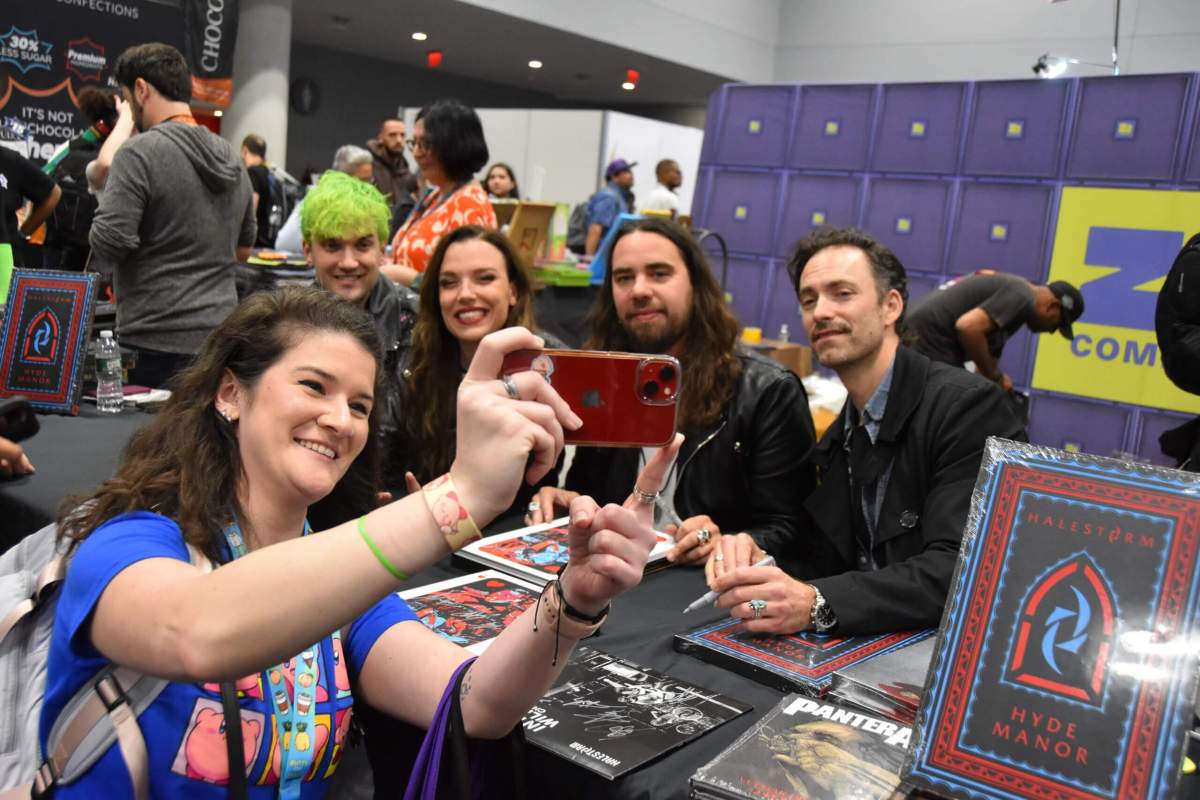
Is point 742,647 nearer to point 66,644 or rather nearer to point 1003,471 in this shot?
point 1003,471

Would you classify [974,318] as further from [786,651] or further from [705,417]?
[786,651]

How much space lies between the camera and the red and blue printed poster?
114 inches

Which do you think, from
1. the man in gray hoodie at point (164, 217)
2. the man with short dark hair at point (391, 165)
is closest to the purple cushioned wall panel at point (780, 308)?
the man with short dark hair at point (391, 165)

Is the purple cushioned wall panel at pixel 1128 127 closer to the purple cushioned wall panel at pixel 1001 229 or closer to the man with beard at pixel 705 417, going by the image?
the purple cushioned wall panel at pixel 1001 229

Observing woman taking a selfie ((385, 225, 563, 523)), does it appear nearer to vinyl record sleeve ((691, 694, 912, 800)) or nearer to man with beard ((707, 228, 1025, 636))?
man with beard ((707, 228, 1025, 636))

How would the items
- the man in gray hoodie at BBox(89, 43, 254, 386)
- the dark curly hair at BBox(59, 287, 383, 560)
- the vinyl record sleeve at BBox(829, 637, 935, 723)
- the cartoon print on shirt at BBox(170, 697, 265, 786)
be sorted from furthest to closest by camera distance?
the man in gray hoodie at BBox(89, 43, 254, 386), the vinyl record sleeve at BBox(829, 637, 935, 723), the dark curly hair at BBox(59, 287, 383, 560), the cartoon print on shirt at BBox(170, 697, 265, 786)

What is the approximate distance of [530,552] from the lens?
1938mm

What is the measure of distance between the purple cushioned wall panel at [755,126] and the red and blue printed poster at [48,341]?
5.36m

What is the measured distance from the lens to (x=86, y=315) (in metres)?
2.93

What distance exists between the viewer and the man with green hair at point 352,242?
120 inches

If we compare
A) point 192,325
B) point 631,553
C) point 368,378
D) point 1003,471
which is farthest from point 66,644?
point 192,325

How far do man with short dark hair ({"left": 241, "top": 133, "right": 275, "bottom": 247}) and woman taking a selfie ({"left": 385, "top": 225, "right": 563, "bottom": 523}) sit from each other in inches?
187

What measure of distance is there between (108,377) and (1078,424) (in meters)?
5.29

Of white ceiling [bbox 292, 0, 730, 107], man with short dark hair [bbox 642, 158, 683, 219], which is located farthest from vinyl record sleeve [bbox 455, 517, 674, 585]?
white ceiling [bbox 292, 0, 730, 107]
